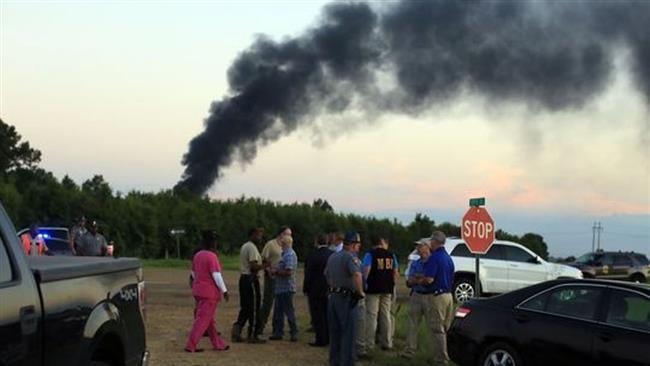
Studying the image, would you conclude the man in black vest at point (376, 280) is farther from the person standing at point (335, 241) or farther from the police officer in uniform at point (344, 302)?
the police officer in uniform at point (344, 302)

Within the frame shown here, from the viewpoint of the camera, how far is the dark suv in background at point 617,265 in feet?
118

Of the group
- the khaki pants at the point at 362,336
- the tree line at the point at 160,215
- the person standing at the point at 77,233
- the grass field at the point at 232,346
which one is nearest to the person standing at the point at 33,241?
the person standing at the point at 77,233

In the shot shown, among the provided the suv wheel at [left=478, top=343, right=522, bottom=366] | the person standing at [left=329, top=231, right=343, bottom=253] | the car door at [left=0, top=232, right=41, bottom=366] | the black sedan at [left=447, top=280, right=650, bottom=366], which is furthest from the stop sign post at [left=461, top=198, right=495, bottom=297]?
the car door at [left=0, top=232, right=41, bottom=366]

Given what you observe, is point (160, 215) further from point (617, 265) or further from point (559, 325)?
point (559, 325)

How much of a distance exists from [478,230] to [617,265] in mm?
24949

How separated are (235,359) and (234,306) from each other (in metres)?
8.46

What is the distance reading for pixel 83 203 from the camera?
155 ft

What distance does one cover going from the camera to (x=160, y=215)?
164 feet

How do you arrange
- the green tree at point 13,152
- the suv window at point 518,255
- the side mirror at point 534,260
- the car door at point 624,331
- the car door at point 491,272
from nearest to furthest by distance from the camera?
1. the car door at point 624,331
2. the car door at point 491,272
3. the suv window at point 518,255
4. the side mirror at point 534,260
5. the green tree at point 13,152

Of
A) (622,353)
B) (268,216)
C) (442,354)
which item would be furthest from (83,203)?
(622,353)

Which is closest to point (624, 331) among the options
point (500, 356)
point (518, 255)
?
point (500, 356)

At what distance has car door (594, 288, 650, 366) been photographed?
8.75m

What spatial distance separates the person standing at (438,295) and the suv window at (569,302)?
7.39ft

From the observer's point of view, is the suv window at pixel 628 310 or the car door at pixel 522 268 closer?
the suv window at pixel 628 310
